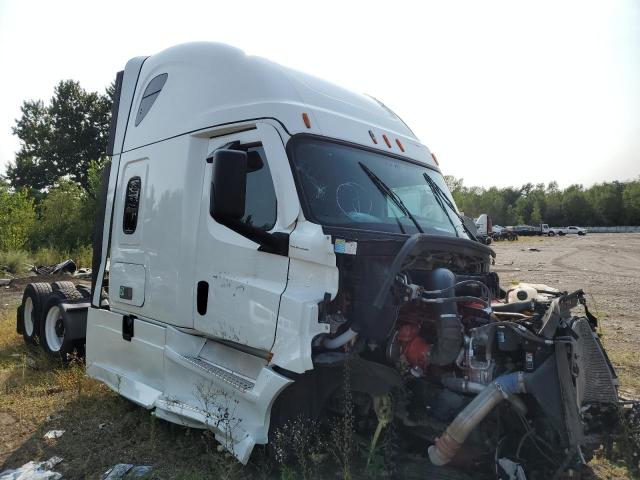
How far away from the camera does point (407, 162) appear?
4438 mm

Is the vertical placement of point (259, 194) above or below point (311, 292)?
above

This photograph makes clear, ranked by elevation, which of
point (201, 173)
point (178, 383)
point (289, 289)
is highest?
point (201, 173)

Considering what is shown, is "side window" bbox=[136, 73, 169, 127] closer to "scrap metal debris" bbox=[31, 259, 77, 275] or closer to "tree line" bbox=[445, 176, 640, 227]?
"scrap metal debris" bbox=[31, 259, 77, 275]

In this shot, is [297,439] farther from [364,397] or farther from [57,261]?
[57,261]

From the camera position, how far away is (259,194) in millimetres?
3701

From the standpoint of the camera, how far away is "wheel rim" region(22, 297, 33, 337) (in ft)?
24.0

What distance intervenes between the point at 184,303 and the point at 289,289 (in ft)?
4.15

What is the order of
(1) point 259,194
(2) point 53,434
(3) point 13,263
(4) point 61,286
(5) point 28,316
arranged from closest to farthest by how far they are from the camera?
(1) point 259,194
(2) point 53,434
(4) point 61,286
(5) point 28,316
(3) point 13,263

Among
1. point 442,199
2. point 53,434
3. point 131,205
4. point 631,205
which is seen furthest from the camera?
point 631,205

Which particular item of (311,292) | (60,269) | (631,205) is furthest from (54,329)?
(631,205)

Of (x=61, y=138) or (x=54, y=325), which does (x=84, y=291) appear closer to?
(x=54, y=325)

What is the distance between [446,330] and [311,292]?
89 centimetres

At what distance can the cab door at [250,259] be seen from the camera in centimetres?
335

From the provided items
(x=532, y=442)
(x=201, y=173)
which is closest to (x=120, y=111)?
(x=201, y=173)
